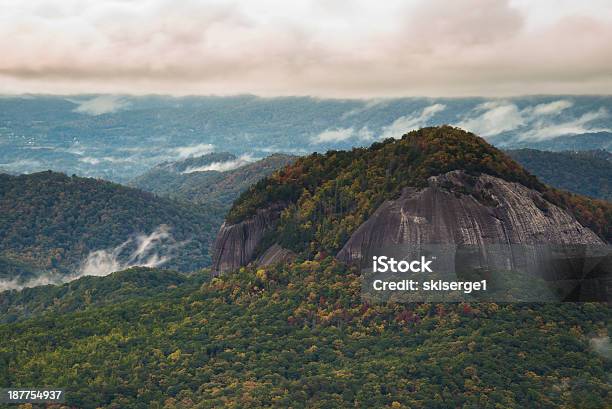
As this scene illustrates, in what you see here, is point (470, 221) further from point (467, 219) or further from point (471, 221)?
point (467, 219)

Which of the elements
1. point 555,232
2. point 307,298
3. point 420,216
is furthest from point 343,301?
point 555,232

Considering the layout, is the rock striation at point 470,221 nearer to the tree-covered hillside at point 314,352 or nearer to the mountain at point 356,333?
the mountain at point 356,333

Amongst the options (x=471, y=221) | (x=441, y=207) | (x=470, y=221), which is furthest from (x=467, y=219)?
(x=441, y=207)

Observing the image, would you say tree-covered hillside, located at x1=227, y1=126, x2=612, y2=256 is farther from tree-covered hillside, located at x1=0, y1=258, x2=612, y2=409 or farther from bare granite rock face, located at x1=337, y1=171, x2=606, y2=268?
tree-covered hillside, located at x1=0, y1=258, x2=612, y2=409

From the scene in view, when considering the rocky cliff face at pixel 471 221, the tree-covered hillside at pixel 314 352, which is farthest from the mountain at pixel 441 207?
the tree-covered hillside at pixel 314 352

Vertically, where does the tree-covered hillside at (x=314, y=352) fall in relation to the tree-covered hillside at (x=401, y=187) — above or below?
below

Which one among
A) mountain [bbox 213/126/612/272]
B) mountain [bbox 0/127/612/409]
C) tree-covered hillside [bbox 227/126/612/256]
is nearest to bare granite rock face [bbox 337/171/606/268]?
mountain [bbox 213/126/612/272]
